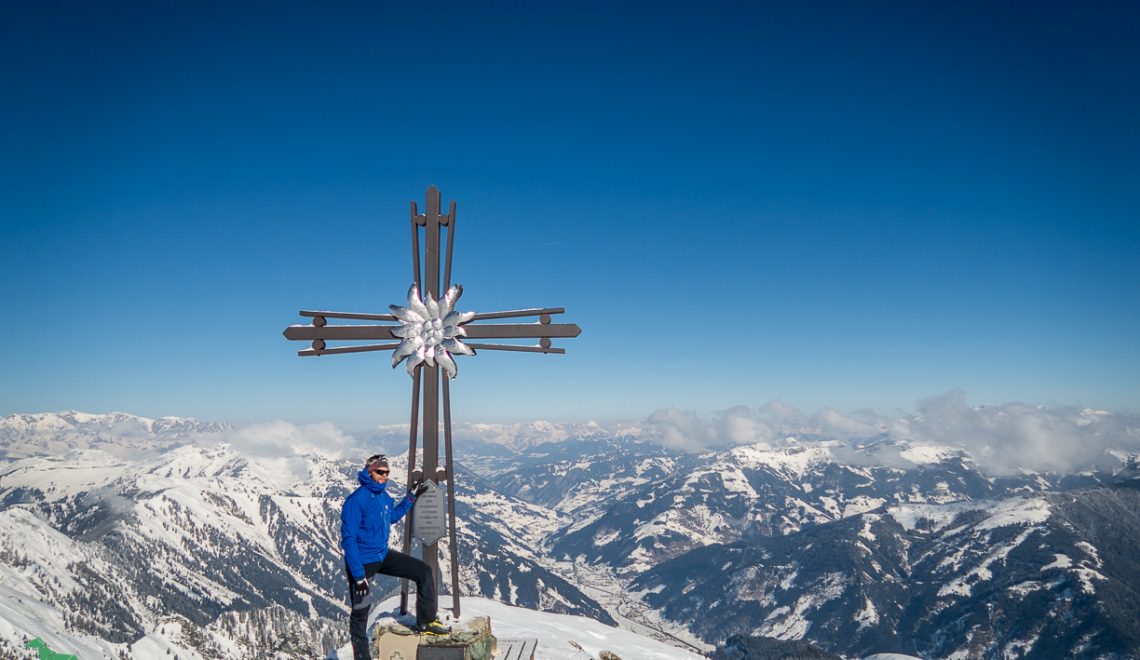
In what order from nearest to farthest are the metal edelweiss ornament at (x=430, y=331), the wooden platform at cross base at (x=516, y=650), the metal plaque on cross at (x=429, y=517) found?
1. the metal plaque on cross at (x=429, y=517)
2. the metal edelweiss ornament at (x=430, y=331)
3. the wooden platform at cross base at (x=516, y=650)

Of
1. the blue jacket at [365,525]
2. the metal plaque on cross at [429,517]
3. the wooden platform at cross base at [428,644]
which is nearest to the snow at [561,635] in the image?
the wooden platform at cross base at [428,644]

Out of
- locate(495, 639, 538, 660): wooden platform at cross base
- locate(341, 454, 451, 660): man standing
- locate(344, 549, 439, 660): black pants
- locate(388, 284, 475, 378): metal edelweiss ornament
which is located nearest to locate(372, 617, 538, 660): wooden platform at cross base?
locate(341, 454, 451, 660): man standing

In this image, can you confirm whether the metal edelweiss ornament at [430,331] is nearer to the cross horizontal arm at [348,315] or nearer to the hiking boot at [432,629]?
the cross horizontal arm at [348,315]

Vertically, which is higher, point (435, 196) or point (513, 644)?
point (435, 196)

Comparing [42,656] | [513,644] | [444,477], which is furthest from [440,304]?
[42,656]

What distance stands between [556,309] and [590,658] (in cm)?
1432

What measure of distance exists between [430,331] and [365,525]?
5.36 meters

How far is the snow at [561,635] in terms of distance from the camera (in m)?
23.5

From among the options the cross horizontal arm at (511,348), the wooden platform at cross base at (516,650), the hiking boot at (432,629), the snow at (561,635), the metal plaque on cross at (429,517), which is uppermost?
the cross horizontal arm at (511,348)

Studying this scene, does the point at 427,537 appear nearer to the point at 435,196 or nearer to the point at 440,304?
the point at 440,304

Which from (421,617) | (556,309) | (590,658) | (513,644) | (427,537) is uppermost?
(556,309)

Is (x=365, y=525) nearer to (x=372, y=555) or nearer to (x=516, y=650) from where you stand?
(x=372, y=555)

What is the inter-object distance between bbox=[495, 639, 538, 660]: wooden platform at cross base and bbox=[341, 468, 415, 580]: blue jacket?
17.2 feet

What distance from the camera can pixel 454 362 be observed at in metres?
16.8
